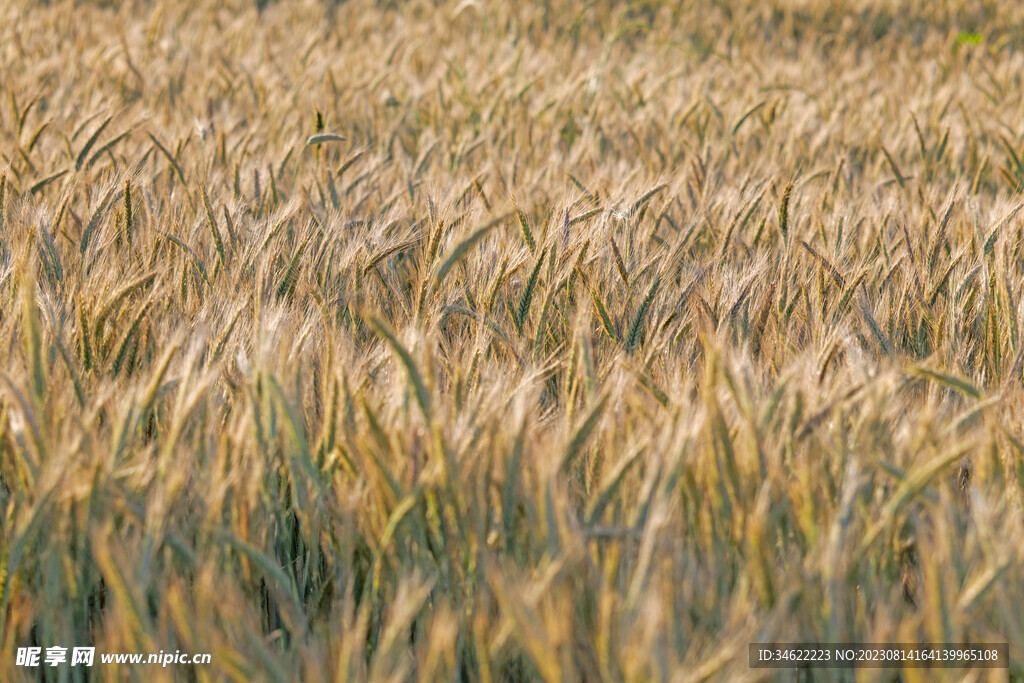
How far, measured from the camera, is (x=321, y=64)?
372 centimetres

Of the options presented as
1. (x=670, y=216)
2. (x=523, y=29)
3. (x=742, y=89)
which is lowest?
(x=670, y=216)

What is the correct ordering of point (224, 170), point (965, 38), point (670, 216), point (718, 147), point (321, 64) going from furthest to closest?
point (965, 38) → point (321, 64) → point (718, 147) → point (224, 170) → point (670, 216)

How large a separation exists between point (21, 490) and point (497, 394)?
1.66 feet

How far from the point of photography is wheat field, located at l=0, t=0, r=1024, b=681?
76 centimetres

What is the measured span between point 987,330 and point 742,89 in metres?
2.80

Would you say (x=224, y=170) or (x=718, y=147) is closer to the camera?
(x=224, y=170)

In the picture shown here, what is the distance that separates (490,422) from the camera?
3.01ft

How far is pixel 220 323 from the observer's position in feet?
4.21

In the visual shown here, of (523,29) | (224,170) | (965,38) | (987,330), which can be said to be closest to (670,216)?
(987,330)

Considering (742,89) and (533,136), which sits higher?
(742,89)

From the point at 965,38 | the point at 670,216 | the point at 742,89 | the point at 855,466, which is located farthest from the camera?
the point at 965,38

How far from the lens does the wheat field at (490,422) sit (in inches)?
30.0

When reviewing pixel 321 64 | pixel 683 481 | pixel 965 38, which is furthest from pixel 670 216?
pixel 965 38

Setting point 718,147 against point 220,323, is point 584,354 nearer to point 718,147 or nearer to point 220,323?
point 220,323
